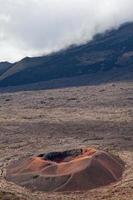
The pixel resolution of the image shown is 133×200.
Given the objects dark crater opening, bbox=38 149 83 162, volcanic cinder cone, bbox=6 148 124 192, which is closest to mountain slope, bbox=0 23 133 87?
dark crater opening, bbox=38 149 83 162

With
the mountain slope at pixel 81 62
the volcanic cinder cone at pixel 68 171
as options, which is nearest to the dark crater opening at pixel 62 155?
the volcanic cinder cone at pixel 68 171

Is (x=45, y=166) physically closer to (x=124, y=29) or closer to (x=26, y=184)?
(x=26, y=184)

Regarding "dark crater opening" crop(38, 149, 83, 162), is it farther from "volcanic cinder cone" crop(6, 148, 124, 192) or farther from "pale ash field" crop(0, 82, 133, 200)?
"pale ash field" crop(0, 82, 133, 200)

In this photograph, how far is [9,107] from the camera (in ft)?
389

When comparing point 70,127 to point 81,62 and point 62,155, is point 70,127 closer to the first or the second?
point 62,155

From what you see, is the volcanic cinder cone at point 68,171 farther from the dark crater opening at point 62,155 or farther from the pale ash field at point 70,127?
the pale ash field at point 70,127

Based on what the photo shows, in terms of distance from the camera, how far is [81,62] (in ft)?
547

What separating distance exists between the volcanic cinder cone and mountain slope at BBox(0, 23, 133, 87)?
97.5 meters

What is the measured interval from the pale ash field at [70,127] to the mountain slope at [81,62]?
86.7 feet

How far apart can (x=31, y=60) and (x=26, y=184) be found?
134513 millimetres

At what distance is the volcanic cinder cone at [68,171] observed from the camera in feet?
161

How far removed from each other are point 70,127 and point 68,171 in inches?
1240

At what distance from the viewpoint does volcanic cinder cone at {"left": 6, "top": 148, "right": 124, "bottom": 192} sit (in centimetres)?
4919

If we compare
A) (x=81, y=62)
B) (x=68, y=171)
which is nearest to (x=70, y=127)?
(x=68, y=171)
